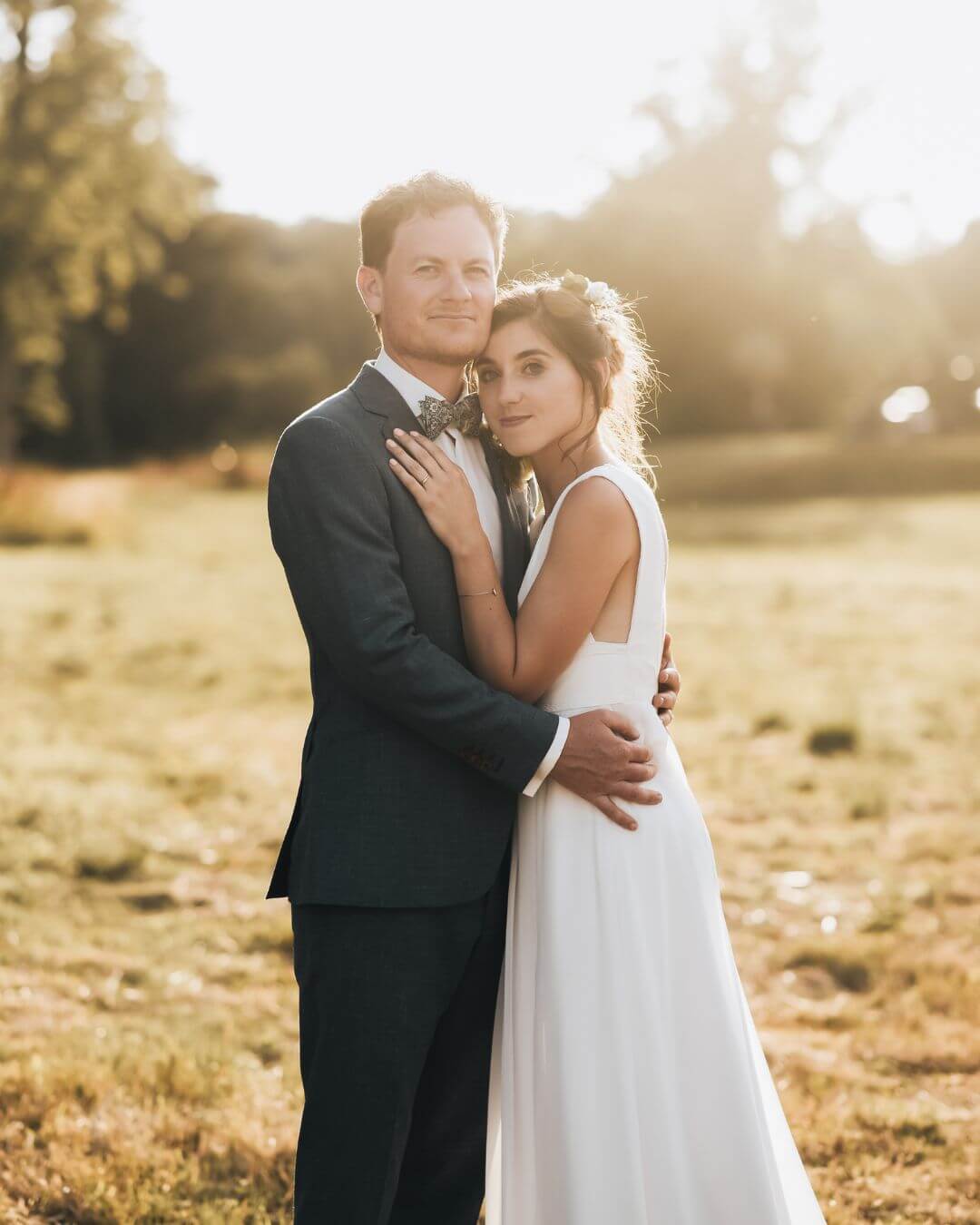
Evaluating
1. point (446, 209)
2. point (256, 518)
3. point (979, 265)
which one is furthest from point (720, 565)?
point (979, 265)

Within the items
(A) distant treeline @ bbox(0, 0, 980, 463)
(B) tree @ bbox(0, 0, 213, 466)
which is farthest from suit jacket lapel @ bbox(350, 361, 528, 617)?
(A) distant treeline @ bbox(0, 0, 980, 463)

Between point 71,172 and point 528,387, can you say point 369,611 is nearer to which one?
point 528,387

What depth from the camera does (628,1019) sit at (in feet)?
8.52

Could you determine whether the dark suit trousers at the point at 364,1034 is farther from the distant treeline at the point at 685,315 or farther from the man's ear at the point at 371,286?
the distant treeline at the point at 685,315

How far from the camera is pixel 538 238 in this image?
147 ft

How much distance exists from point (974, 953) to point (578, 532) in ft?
11.9

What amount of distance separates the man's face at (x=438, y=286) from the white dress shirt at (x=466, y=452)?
5 centimetres

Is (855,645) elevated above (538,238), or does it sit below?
below

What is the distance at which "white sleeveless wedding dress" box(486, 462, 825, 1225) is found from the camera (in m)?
2.57

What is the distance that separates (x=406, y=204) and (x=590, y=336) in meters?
0.48

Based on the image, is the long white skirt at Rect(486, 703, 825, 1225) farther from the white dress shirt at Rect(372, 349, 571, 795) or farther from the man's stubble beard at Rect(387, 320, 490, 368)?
the man's stubble beard at Rect(387, 320, 490, 368)

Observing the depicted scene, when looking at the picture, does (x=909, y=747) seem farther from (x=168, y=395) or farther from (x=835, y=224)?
(x=168, y=395)

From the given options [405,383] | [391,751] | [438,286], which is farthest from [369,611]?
[438,286]

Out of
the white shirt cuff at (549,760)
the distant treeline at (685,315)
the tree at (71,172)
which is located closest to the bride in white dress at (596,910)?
the white shirt cuff at (549,760)
